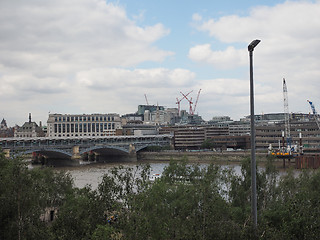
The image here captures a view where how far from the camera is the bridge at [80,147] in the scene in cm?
6806

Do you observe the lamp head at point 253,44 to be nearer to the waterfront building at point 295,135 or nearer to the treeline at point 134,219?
the treeline at point 134,219

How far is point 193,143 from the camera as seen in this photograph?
104938 millimetres

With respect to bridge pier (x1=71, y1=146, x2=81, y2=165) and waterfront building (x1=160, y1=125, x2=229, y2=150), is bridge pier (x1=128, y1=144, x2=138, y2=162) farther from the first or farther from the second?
waterfront building (x1=160, y1=125, x2=229, y2=150)

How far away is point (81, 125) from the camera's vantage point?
13600 cm

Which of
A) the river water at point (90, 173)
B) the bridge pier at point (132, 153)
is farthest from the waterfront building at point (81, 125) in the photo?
the river water at point (90, 173)

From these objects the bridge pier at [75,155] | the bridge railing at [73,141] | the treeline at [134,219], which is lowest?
the treeline at [134,219]

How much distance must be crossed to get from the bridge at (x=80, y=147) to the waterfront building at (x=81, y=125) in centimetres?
3593

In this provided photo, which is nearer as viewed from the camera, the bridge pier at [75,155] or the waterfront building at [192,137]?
the bridge pier at [75,155]

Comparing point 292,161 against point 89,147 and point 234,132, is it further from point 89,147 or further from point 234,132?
point 234,132

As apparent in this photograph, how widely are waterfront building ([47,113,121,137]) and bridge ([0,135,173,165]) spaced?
Answer: 35.9 meters

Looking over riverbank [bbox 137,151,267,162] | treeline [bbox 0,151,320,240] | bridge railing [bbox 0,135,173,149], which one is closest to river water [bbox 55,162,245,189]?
bridge railing [bbox 0,135,173,149]

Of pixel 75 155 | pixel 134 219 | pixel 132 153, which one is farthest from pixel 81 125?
pixel 134 219

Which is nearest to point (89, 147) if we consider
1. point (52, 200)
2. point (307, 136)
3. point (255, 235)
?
point (307, 136)

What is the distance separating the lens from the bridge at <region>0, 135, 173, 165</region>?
6806 cm
